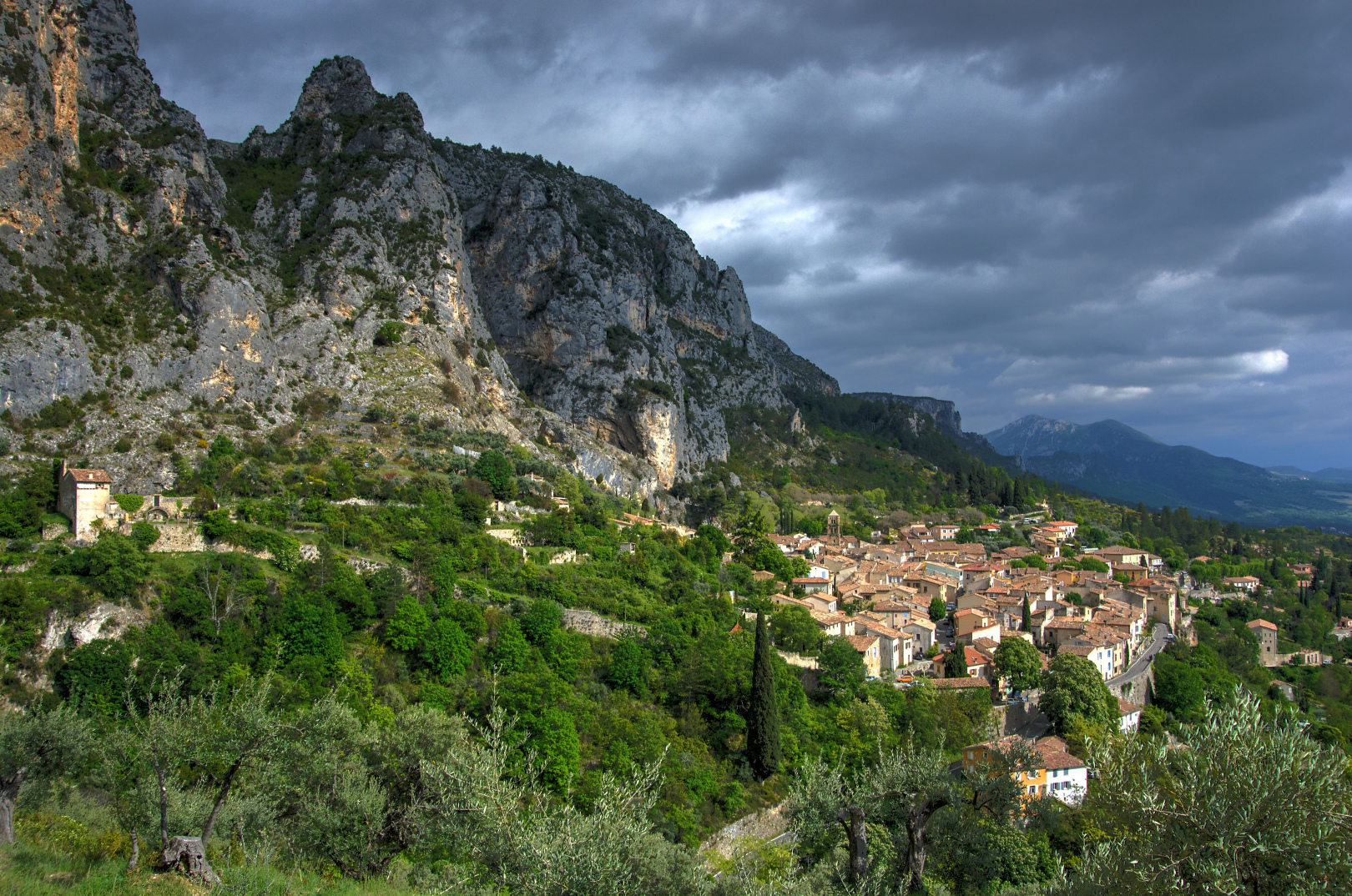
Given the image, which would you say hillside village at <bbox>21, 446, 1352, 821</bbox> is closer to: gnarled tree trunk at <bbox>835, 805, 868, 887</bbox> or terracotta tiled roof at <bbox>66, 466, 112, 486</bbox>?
terracotta tiled roof at <bbox>66, 466, 112, 486</bbox>

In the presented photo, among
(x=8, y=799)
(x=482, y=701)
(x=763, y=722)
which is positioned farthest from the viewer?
(x=763, y=722)

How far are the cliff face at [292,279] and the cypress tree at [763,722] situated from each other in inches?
1318

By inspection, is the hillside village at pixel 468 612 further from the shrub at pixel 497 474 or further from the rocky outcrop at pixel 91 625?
the shrub at pixel 497 474

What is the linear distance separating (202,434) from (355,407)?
1133 cm

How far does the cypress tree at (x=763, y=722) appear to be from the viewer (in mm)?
30047

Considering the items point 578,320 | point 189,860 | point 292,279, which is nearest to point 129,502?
point 189,860

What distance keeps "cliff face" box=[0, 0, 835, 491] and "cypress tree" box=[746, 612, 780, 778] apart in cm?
3348

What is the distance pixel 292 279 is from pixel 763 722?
52.1m

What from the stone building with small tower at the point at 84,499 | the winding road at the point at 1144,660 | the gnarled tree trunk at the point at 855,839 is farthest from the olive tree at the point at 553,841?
the winding road at the point at 1144,660

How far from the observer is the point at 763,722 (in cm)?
3038

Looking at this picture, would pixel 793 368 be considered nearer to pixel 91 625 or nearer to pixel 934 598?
pixel 934 598

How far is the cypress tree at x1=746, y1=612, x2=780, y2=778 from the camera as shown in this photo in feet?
98.6

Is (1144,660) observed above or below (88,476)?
below

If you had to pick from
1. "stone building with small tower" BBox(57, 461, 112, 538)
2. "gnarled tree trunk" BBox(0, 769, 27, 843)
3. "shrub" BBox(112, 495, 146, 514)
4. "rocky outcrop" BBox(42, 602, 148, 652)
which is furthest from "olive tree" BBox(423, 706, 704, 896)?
"shrub" BBox(112, 495, 146, 514)
